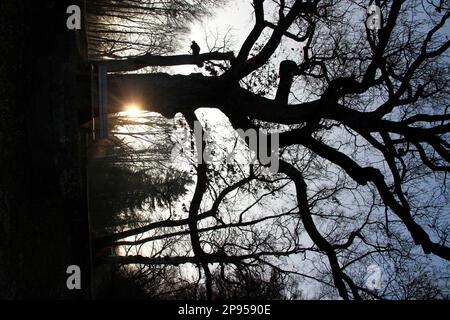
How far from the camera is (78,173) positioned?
6543 mm

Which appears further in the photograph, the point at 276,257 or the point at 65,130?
the point at 276,257

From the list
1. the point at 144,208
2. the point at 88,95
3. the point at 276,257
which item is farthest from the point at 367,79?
the point at 144,208

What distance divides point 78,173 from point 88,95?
54.0 inches

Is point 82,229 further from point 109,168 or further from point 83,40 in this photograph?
point 109,168

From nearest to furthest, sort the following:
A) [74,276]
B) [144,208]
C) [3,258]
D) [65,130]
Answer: [3,258]
[65,130]
[74,276]
[144,208]

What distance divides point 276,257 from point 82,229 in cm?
612

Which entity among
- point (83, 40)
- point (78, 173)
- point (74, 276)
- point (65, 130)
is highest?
point (83, 40)

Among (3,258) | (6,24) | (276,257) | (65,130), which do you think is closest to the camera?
(3,258)

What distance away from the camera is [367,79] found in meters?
7.50

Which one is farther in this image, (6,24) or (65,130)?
(65,130)

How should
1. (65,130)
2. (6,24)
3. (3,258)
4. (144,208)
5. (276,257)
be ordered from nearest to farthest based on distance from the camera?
(3,258)
(6,24)
(65,130)
(276,257)
(144,208)

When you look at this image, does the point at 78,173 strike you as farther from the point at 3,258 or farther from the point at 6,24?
the point at 6,24
